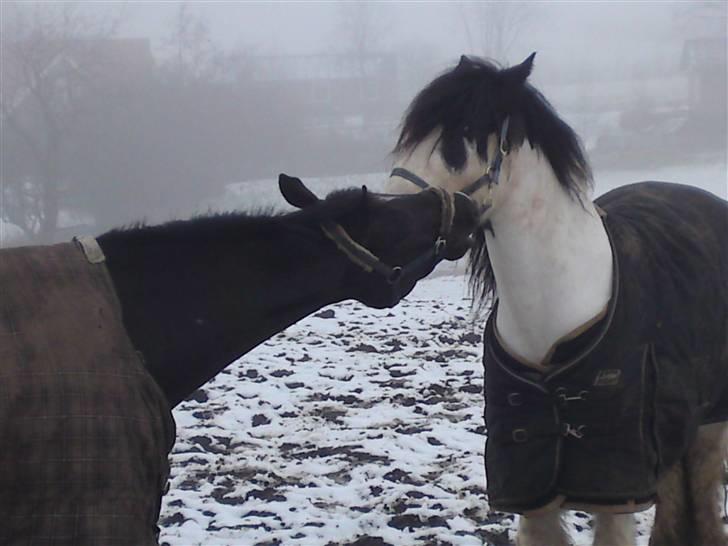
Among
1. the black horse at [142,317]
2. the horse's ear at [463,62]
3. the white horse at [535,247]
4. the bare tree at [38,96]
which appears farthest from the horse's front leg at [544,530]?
the bare tree at [38,96]

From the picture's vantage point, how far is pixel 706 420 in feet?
8.30

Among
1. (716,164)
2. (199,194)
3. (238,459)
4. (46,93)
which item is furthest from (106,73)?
(238,459)

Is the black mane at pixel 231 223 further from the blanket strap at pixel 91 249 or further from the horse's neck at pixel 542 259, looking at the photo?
the horse's neck at pixel 542 259

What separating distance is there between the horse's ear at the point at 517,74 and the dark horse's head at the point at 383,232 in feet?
1.70

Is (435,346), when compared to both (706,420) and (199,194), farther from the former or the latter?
(199,194)

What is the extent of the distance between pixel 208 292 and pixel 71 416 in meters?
0.41

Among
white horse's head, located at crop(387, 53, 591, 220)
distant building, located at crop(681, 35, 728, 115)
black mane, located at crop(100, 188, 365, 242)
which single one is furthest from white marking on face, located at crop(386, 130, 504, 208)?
distant building, located at crop(681, 35, 728, 115)

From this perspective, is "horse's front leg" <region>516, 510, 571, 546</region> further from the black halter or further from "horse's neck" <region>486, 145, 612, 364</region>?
the black halter

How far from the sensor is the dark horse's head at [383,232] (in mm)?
1689

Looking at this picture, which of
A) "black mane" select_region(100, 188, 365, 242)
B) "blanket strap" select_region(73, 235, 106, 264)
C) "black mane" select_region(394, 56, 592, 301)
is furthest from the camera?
"black mane" select_region(394, 56, 592, 301)

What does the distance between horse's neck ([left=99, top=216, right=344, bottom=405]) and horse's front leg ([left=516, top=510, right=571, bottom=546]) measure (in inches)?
44.3

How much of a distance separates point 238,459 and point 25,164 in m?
20.2

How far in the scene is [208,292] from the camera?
1638 mm

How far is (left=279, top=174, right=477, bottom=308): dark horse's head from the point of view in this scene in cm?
169
